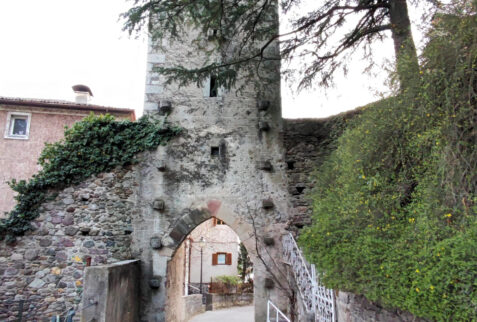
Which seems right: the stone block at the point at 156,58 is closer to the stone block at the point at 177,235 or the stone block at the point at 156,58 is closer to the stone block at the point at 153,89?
the stone block at the point at 153,89

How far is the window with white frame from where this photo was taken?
39.4 feet

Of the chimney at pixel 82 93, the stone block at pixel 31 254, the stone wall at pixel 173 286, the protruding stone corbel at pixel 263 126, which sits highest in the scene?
the chimney at pixel 82 93

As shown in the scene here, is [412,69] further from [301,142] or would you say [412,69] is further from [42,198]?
[42,198]

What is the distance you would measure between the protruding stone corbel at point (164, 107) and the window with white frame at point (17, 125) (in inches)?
308

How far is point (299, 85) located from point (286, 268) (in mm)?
3518

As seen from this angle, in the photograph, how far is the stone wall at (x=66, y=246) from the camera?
5926mm

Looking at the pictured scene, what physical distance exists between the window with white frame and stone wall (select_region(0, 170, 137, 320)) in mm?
7317

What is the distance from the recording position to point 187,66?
730 centimetres

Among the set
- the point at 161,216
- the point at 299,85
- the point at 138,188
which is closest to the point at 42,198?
the point at 138,188

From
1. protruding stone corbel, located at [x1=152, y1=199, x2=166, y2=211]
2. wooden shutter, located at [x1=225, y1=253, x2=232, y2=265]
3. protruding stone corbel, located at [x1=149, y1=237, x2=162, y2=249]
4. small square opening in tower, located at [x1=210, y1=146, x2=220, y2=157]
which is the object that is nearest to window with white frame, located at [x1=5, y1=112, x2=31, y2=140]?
protruding stone corbel, located at [x1=152, y1=199, x2=166, y2=211]

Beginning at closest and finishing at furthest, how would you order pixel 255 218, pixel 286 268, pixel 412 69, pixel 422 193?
pixel 422 193, pixel 412 69, pixel 286 268, pixel 255 218

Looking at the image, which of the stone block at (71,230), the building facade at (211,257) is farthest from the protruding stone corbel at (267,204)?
the building facade at (211,257)

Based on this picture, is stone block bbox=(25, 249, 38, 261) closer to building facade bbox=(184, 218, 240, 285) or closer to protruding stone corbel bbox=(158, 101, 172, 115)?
protruding stone corbel bbox=(158, 101, 172, 115)

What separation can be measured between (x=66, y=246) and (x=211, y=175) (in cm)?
304
